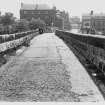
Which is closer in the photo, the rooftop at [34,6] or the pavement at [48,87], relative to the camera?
the pavement at [48,87]

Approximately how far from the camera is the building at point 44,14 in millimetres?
175875

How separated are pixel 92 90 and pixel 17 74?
3.92 m

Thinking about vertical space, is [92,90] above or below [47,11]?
below

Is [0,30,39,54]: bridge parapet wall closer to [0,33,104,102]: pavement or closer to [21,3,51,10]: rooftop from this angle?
[0,33,104,102]: pavement

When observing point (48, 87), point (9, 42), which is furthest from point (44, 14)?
point (48, 87)

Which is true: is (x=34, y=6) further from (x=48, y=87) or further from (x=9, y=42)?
(x=48, y=87)

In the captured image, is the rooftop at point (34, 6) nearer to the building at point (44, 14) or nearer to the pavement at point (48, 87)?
the building at point (44, 14)

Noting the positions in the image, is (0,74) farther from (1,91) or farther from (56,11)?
(56,11)

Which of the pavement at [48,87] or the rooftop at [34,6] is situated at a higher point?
the rooftop at [34,6]

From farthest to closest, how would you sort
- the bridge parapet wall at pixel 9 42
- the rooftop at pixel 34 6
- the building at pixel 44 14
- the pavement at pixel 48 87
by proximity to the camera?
the rooftop at pixel 34 6 < the building at pixel 44 14 < the bridge parapet wall at pixel 9 42 < the pavement at pixel 48 87

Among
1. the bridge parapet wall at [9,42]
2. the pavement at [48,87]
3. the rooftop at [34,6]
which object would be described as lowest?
the pavement at [48,87]

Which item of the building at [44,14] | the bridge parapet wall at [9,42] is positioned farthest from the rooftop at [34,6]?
the bridge parapet wall at [9,42]

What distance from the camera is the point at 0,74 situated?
11.0 meters

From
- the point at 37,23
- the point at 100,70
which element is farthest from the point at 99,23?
the point at 100,70
